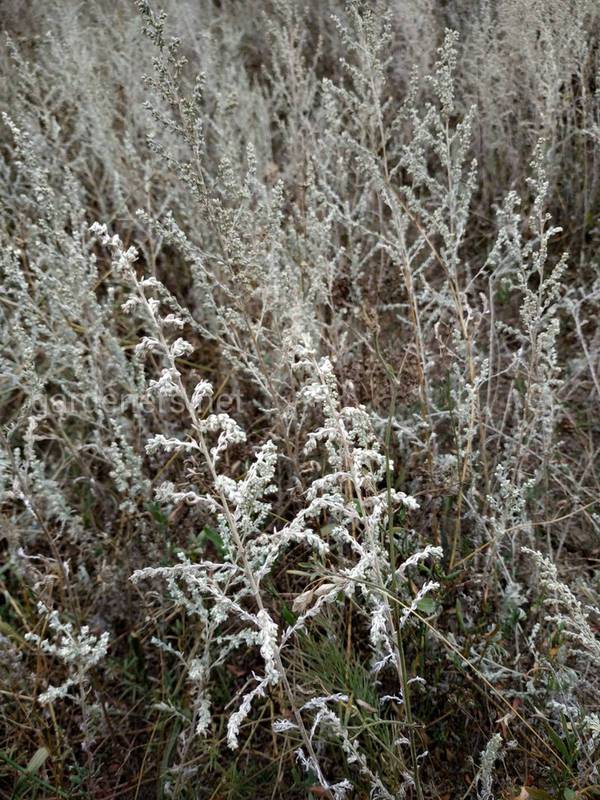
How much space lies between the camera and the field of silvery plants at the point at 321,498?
51.3 inches

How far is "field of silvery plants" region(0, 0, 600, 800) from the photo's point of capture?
4.28 feet

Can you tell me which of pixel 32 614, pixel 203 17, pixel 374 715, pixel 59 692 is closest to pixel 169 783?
pixel 59 692

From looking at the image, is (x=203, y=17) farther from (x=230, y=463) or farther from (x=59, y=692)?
(x=59, y=692)

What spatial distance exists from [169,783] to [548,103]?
2381 millimetres

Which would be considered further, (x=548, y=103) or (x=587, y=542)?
(x=548, y=103)

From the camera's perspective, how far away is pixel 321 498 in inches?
45.8

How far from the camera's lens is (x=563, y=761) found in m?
1.30

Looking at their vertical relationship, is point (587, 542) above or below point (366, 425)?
below

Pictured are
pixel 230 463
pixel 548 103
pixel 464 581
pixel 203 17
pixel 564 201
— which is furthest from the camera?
pixel 203 17

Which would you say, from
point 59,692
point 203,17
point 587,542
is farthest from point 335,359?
point 203,17

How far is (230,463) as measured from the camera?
6.90 feet

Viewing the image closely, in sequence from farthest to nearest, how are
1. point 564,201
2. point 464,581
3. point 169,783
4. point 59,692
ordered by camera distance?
point 564,201 → point 464,581 → point 169,783 → point 59,692

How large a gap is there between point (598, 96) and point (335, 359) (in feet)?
4.55

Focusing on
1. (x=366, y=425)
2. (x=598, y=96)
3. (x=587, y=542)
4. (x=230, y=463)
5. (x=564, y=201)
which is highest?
(x=598, y=96)
